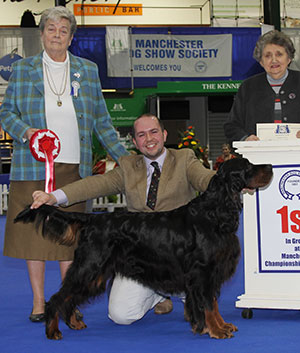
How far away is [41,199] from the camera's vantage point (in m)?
2.61

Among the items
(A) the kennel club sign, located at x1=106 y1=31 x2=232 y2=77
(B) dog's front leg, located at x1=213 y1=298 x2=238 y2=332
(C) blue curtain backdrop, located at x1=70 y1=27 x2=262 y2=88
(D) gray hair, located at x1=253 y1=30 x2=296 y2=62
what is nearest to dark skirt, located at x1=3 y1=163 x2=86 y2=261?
(B) dog's front leg, located at x1=213 y1=298 x2=238 y2=332

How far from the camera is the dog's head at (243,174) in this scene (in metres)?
2.57

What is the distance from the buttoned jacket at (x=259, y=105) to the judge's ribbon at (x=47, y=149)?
1135 mm

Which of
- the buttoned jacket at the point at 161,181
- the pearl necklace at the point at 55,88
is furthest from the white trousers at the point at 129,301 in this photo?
the pearl necklace at the point at 55,88

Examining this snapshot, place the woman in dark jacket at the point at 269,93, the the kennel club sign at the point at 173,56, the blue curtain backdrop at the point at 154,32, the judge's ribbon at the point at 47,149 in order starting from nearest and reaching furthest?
the judge's ribbon at the point at 47,149, the woman in dark jacket at the point at 269,93, the blue curtain backdrop at the point at 154,32, the the kennel club sign at the point at 173,56

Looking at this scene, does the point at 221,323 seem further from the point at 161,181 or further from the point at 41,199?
the point at 41,199

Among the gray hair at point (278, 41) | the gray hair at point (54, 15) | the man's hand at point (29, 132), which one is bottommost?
the man's hand at point (29, 132)

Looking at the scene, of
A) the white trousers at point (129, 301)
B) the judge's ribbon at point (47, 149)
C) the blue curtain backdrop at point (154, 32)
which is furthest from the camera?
the blue curtain backdrop at point (154, 32)

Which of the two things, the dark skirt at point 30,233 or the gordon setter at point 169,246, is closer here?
the gordon setter at point 169,246

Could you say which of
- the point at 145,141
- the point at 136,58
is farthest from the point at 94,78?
the point at 136,58

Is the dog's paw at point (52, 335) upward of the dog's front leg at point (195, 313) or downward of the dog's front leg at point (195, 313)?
downward

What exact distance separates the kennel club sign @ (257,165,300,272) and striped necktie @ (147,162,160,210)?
0.58 meters

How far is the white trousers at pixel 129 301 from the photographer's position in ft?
9.39

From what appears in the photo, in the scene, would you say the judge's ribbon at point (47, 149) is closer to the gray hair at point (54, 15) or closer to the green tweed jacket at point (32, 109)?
the green tweed jacket at point (32, 109)
